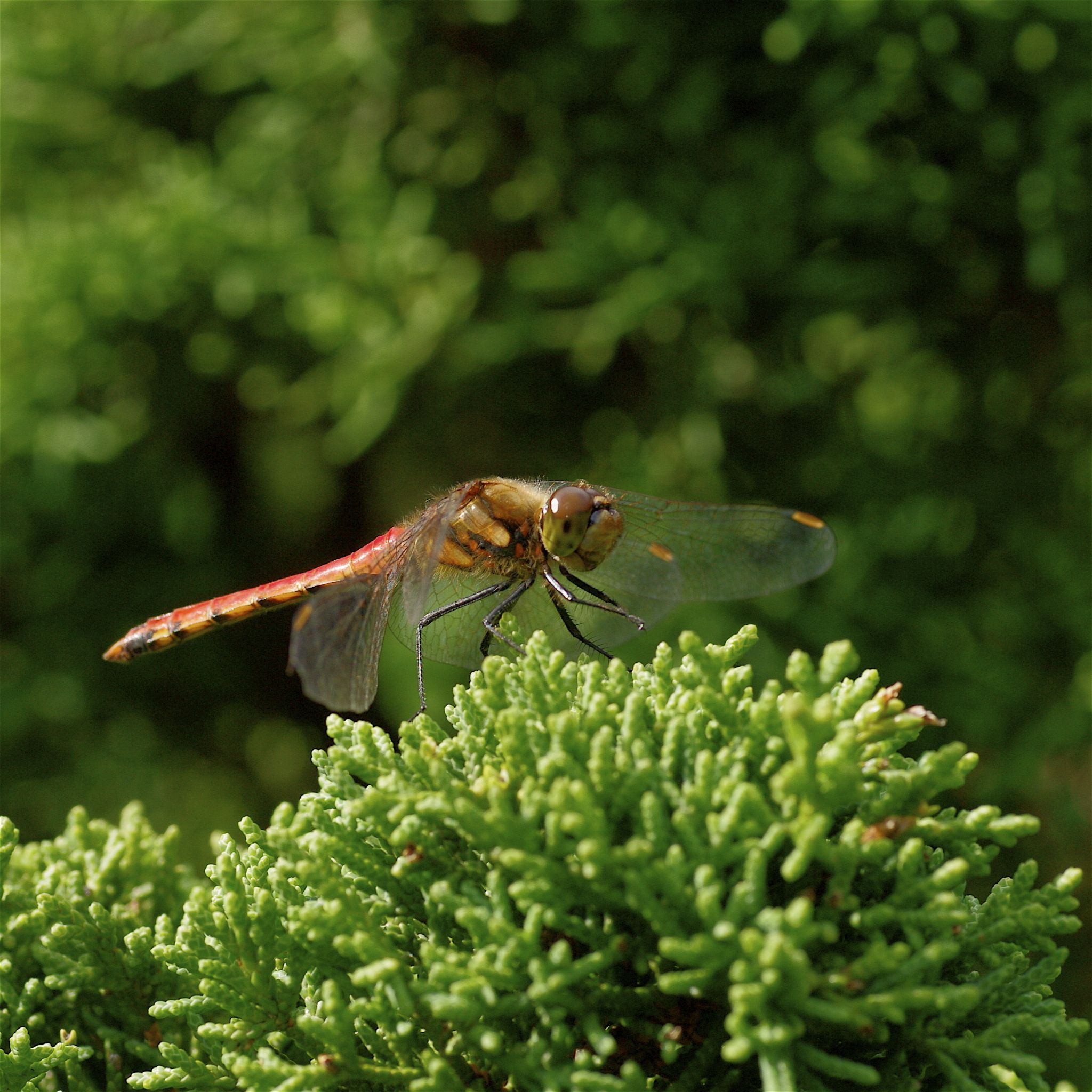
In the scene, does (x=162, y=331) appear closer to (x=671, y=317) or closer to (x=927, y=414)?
(x=671, y=317)

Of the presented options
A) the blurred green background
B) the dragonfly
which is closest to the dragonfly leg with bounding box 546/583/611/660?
the dragonfly

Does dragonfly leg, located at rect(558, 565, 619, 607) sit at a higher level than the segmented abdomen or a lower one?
lower

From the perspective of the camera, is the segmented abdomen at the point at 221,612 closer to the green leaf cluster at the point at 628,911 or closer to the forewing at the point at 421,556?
the forewing at the point at 421,556

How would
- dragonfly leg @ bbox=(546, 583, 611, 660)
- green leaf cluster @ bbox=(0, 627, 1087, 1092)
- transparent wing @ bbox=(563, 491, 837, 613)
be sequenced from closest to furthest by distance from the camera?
green leaf cluster @ bbox=(0, 627, 1087, 1092) → dragonfly leg @ bbox=(546, 583, 611, 660) → transparent wing @ bbox=(563, 491, 837, 613)

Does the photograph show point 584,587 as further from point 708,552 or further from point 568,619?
point 708,552

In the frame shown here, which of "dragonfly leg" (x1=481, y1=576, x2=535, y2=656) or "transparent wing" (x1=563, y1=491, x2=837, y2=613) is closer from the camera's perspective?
"dragonfly leg" (x1=481, y1=576, x2=535, y2=656)

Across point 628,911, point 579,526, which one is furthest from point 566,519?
point 628,911

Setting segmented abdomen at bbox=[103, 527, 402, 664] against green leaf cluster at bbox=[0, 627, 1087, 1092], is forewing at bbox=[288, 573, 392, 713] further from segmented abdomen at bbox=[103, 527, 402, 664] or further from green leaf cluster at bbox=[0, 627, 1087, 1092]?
green leaf cluster at bbox=[0, 627, 1087, 1092]
